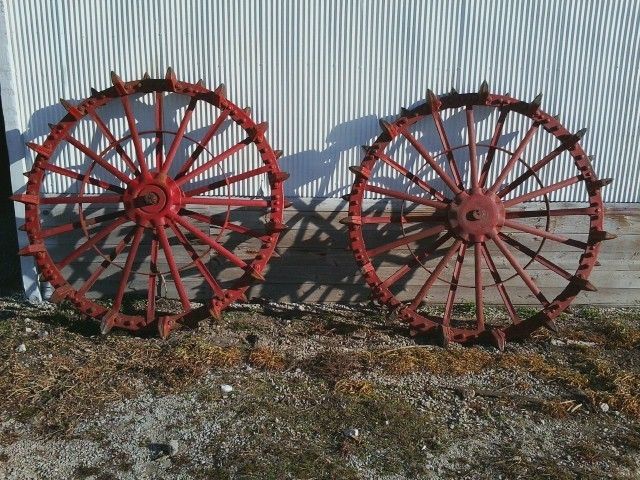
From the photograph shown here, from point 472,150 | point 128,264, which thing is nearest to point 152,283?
point 128,264

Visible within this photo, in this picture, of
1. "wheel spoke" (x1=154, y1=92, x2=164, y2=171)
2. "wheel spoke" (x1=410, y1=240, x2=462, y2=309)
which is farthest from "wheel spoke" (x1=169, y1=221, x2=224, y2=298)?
"wheel spoke" (x1=410, y1=240, x2=462, y2=309)

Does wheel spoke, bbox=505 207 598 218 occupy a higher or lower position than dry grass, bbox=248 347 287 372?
higher

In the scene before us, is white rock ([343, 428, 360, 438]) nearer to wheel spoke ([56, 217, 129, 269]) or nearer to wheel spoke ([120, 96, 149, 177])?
wheel spoke ([56, 217, 129, 269])

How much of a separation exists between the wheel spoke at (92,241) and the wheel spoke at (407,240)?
8.00 feet

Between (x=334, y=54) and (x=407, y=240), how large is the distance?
1.97 meters

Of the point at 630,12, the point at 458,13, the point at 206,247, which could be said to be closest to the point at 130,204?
the point at 206,247

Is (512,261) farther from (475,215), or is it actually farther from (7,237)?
(7,237)

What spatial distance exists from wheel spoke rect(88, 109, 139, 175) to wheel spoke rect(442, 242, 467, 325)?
3317 millimetres

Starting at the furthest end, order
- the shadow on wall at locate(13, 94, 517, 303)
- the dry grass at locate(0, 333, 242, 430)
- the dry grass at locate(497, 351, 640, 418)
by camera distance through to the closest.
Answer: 1. the shadow on wall at locate(13, 94, 517, 303)
2. the dry grass at locate(497, 351, 640, 418)
3. the dry grass at locate(0, 333, 242, 430)

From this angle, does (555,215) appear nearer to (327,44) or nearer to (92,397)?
(327,44)

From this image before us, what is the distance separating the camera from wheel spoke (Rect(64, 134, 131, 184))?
229 inches

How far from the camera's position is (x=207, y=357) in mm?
5516

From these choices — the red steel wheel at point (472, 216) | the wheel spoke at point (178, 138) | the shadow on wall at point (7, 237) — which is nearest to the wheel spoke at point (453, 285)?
the red steel wheel at point (472, 216)

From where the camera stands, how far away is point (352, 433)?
4.54 meters
